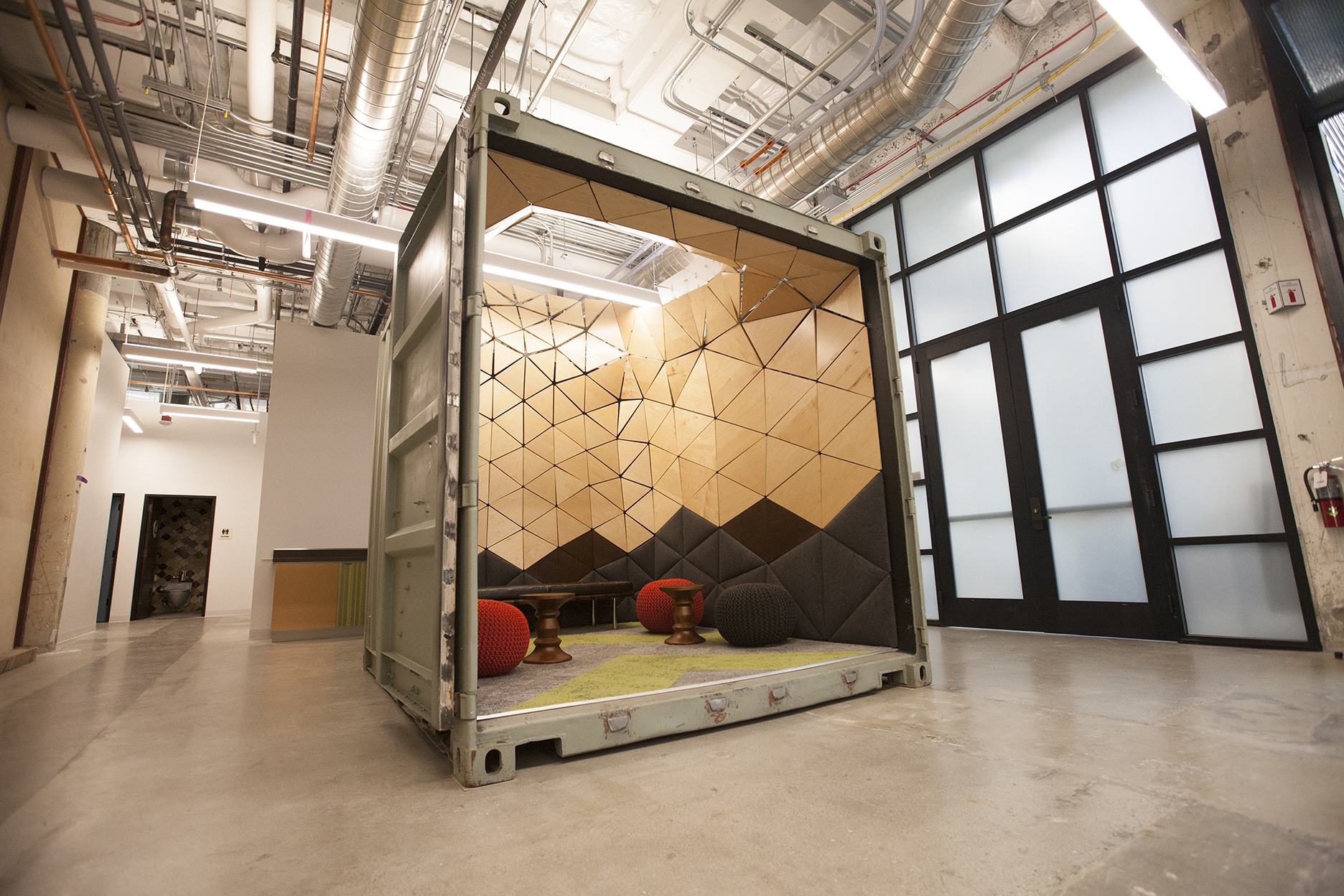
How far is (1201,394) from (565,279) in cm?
499

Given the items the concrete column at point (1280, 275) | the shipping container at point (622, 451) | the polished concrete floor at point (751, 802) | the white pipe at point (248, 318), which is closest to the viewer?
the polished concrete floor at point (751, 802)

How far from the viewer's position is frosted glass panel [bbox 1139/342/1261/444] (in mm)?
4402

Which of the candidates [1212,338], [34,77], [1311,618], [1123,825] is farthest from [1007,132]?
[34,77]

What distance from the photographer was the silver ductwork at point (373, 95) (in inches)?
133

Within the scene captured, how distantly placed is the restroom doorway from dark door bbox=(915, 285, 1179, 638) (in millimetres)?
12317

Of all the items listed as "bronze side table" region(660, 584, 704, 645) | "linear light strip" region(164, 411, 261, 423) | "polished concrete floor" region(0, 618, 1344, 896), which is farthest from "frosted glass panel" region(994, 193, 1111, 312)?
"linear light strip" region(164, 411, 261, 423)

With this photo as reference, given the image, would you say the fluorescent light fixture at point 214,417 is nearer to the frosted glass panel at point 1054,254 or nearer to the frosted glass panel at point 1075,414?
the frosted glass panel at point 1054,254

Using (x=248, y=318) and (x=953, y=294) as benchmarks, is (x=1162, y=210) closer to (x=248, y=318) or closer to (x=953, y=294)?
(x=953, y=294)

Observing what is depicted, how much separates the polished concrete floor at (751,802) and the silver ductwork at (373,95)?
3.60 m

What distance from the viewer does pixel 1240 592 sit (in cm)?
436

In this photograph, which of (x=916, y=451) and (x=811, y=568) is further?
(x=916, y=451)

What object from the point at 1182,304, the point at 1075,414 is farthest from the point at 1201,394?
the point at 1075,414

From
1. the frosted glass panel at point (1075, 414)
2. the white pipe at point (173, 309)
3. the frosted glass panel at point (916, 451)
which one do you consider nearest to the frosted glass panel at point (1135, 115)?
the frosted glass panel at point (1075, 414)

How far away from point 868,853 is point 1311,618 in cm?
449
